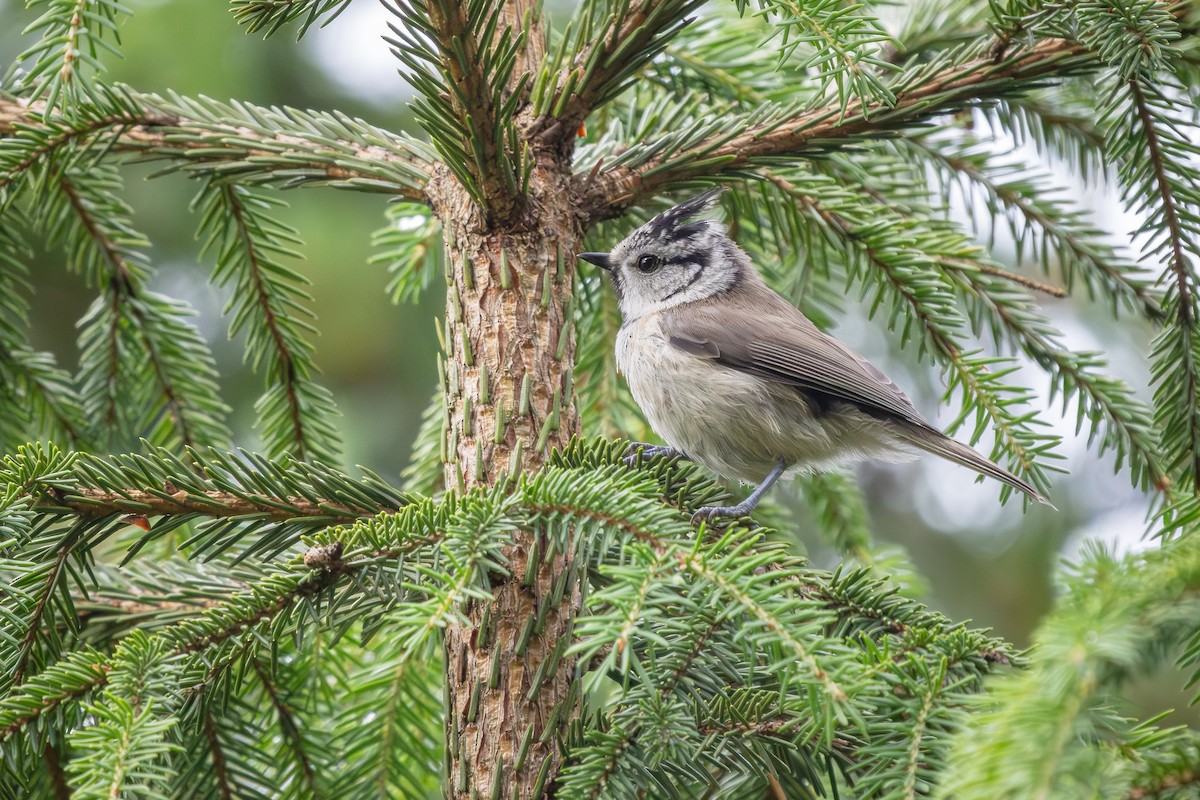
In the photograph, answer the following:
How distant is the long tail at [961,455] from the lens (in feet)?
7.52

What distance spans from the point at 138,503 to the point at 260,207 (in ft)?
3.26

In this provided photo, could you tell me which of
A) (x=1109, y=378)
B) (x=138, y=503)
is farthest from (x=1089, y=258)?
(x=138, y=503)

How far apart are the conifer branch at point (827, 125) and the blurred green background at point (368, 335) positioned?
297cm

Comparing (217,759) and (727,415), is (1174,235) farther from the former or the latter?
(217,759)

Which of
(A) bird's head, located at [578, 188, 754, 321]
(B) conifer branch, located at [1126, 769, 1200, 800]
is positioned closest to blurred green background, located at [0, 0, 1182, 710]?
(A) bird's head, located at [578, 188, 754, 321]

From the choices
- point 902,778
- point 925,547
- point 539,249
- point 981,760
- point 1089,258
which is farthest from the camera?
point 925,547

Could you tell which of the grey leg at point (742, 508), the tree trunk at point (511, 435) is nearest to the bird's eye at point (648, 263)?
the grey leg at point (742, 508)

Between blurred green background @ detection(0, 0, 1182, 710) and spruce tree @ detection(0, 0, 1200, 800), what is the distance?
8.20 ft

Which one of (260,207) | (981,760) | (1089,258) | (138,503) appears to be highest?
(260,207)

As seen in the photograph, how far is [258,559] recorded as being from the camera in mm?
2111

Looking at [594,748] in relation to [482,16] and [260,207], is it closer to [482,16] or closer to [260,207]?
[482,16]

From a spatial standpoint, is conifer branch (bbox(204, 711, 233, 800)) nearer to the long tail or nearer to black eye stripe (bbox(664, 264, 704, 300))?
the long tail

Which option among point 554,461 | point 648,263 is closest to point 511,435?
point 554,461

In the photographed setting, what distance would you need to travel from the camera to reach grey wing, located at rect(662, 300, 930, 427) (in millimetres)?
3002
